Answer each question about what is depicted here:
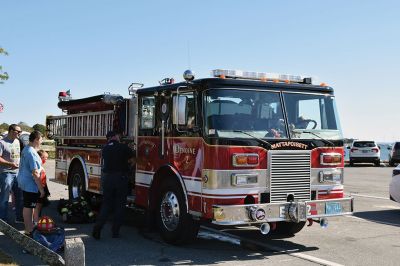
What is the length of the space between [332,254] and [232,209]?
1.67 meters

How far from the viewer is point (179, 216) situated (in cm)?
767

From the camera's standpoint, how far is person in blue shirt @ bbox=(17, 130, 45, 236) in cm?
755

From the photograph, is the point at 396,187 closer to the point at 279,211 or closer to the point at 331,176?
the point at 331,176

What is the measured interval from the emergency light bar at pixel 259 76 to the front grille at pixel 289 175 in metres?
1.23

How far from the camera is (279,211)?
23.4ft

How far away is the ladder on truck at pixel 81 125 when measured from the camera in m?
10.2

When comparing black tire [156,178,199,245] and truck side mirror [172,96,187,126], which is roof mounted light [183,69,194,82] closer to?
truck side mirror [172,96,187,126]

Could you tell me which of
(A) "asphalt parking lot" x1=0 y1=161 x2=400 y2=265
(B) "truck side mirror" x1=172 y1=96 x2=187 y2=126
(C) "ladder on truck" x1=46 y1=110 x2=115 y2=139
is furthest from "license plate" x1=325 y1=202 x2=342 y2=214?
(C) "ladder on truck" x1=46 y1=110 x2=115 y2=139

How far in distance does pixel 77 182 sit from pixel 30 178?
3862mm

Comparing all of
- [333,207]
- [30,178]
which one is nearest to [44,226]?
[30,178]

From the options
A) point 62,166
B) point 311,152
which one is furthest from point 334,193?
point 62,166

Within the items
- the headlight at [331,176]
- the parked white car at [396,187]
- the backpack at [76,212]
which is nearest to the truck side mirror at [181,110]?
the headlight at [331,176]

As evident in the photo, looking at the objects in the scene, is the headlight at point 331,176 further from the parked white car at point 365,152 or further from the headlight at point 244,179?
the parked white car at point 365,152

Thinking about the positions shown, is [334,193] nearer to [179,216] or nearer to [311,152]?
[311,152]
